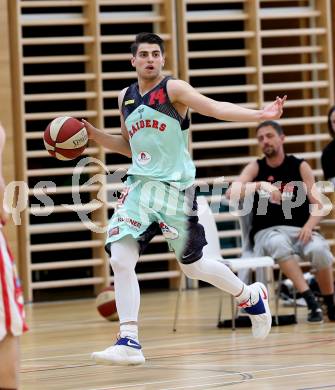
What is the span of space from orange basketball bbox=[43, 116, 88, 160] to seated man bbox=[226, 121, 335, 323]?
2.10 meters

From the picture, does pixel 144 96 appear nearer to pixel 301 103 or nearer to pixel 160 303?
pixel 160 303

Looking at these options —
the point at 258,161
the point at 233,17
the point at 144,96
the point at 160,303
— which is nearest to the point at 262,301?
the point at 144,96

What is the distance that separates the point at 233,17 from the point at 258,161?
12.3 feet

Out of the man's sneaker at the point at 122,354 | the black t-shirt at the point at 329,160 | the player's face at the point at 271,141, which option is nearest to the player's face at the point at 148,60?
the man's sneaker at the point at 122,354

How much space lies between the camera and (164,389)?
524 centimetres

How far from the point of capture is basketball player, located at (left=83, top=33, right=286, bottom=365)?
19.9 feet

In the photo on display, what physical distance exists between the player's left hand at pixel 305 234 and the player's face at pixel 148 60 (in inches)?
96.9

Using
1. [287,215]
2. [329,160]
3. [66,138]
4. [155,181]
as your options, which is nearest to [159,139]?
[155,181]

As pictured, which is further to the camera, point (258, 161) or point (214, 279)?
point (258, 161)

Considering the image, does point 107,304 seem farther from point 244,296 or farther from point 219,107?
point 219,107

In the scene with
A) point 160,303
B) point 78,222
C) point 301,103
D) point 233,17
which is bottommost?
point 160,303

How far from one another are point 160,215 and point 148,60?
88cm

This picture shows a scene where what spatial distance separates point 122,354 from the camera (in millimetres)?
5883

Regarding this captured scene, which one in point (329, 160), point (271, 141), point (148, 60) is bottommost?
point (329, 160)
